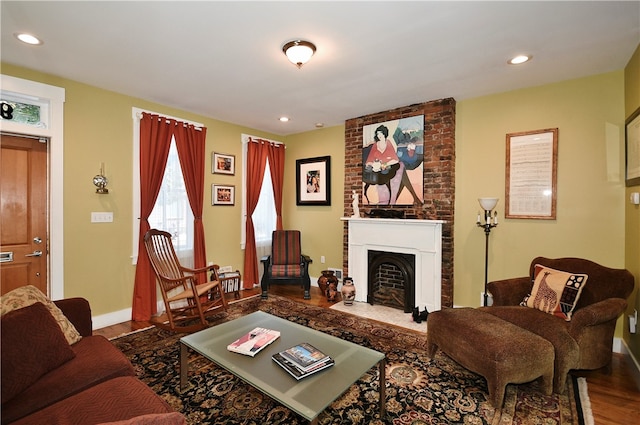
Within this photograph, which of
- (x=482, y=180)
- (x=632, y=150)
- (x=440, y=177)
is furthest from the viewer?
(x=440, y=177)

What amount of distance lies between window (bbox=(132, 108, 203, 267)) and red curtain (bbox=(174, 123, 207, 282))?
0.09m

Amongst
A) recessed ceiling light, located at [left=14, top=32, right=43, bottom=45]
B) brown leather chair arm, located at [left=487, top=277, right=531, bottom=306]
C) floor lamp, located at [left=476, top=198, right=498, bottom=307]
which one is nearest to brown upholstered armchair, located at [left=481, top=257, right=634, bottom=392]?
brown leather chair arm, located at [left=487, top=277, right=531, bottom=306]

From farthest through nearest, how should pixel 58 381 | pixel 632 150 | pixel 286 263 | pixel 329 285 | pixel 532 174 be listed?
pixel 286 263, pixel 329 285, pixel 532 174, pixel 632 150, pixel 58 381

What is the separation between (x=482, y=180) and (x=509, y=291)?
1.41m

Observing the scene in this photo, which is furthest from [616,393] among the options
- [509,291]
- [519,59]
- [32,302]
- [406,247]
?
[32,302]

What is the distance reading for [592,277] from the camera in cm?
255

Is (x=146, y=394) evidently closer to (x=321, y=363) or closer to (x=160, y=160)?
(x=321, y=363)

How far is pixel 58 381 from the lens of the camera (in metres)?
1.55

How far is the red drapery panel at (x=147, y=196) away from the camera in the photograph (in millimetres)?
3646

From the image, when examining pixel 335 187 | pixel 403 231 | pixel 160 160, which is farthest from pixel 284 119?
pixel 403 231

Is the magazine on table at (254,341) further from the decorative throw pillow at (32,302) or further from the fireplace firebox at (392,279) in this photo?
the fireplace firebox at (392,279)

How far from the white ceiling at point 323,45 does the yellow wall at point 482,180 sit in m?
0.22

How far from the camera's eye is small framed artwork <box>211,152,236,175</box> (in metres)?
4.57

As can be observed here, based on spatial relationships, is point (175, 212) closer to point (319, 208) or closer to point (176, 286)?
point (176, 286)
